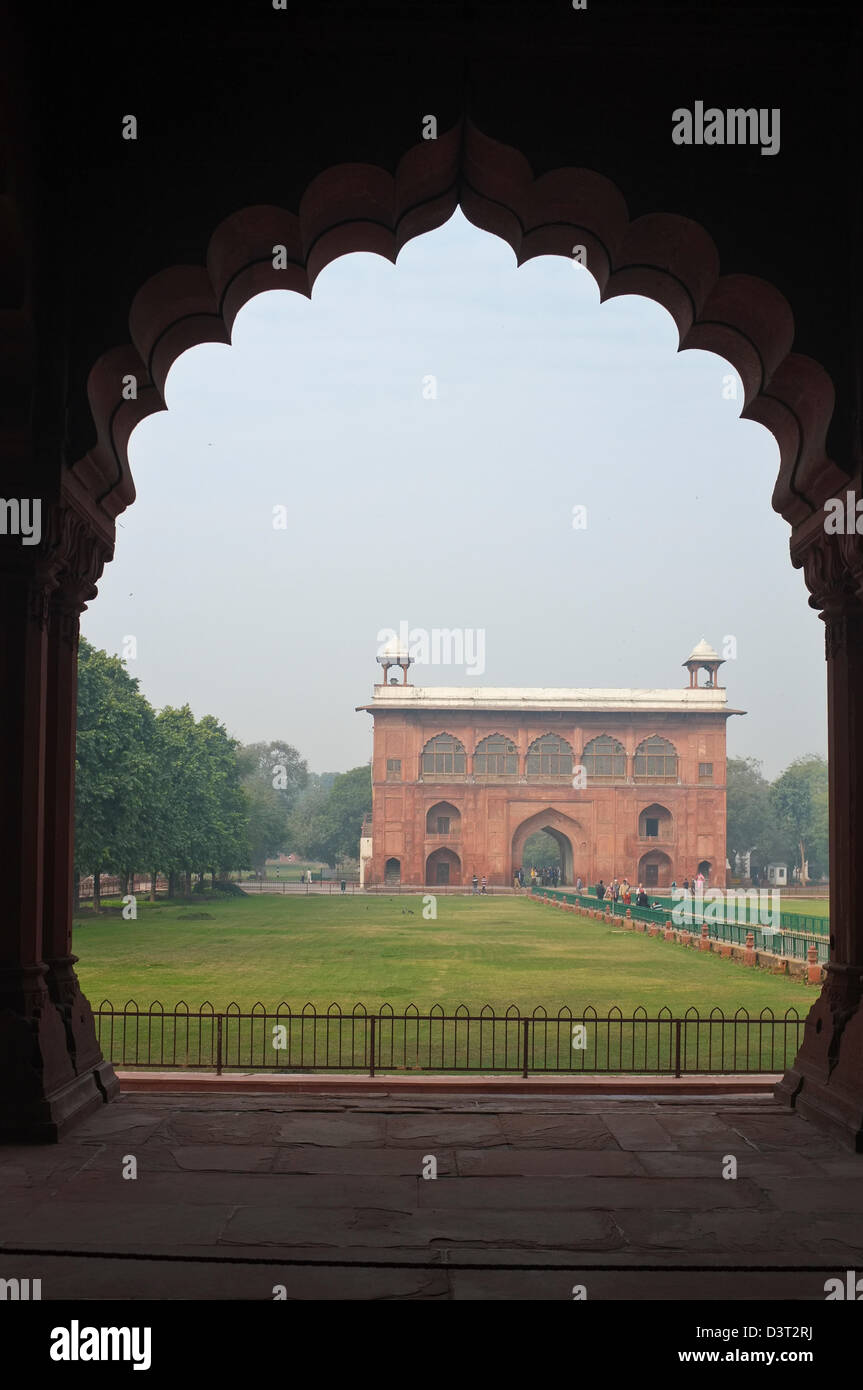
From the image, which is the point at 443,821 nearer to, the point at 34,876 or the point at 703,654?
the point at 703,654

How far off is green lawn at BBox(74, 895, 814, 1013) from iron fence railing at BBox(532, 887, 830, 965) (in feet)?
2.69

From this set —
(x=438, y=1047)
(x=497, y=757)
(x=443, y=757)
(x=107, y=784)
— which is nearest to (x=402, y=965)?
(x=438, y=1047)

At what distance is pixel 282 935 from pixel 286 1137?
18676 millimetres

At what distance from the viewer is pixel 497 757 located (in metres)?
48.2

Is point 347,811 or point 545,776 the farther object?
point 347,811

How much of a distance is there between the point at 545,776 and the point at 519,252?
42817mm

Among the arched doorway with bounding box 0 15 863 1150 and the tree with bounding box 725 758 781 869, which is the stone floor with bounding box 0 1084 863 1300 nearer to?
the arched doorway with bounding box 0 15 863 1150

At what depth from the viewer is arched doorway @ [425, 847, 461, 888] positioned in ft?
159

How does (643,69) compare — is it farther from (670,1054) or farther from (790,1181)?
(670,1054)

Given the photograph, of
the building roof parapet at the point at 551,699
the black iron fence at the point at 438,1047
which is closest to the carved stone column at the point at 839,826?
the black iron fence at the point at 438,1047

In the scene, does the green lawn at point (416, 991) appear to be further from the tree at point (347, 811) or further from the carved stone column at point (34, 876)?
the tree at point (347, 811)

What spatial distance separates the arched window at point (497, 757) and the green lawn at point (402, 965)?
18767 millimetres
